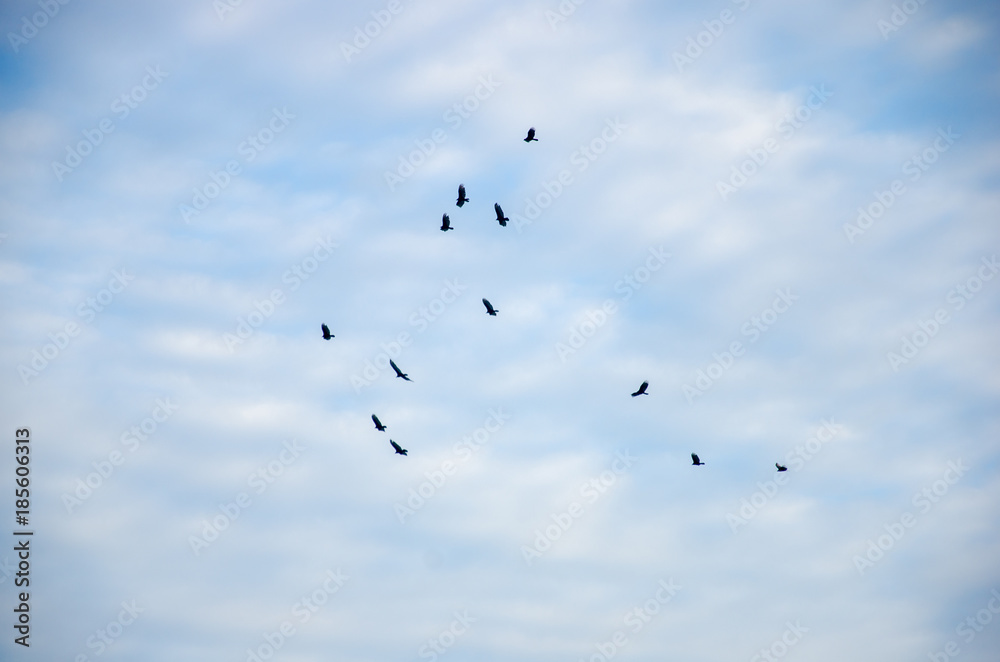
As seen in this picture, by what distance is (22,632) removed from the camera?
110 m

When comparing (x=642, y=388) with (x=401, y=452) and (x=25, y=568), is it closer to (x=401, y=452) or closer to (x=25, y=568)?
(x=401, y=452)

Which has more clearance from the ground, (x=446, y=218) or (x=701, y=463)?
(x=446, y=218)

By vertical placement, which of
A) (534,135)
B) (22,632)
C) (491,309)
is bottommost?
(22,632)

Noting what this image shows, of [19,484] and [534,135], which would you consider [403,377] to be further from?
[19,484]

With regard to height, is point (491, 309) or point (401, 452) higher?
point (491, 309)

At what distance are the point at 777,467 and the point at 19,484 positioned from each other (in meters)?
60.3

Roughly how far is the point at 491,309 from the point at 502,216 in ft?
24.3

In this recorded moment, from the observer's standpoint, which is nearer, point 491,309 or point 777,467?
point 491,309

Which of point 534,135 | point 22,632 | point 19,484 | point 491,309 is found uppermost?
point 534,135

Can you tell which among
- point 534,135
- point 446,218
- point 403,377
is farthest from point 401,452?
point 534,135

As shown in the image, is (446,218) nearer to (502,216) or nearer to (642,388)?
(502,216)

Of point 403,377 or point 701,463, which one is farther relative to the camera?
point 701,463

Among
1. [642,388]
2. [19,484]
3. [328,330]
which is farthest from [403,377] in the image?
[19,484]

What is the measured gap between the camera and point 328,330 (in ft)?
373
